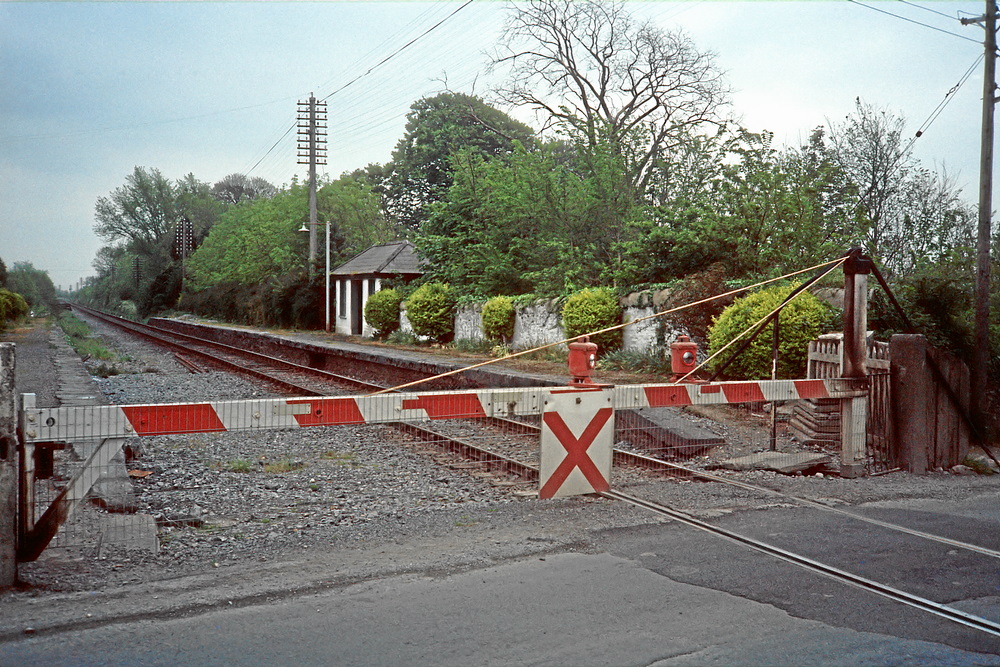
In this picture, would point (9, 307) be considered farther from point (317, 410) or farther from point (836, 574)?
point (836, 574)

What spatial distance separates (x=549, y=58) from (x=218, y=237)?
39169 mm

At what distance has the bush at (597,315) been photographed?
55.6 ft

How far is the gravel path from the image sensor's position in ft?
14.9

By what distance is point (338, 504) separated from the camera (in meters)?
6.10

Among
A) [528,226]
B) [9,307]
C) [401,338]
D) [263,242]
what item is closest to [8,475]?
[528,226]

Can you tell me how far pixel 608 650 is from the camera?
3.31 m

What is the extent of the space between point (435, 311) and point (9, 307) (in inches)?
868

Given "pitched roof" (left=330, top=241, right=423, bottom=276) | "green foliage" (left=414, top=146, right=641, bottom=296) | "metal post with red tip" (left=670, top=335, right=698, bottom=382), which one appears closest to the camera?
"metal post with red tip" (left=670, top=335, right=698, bottom=382)

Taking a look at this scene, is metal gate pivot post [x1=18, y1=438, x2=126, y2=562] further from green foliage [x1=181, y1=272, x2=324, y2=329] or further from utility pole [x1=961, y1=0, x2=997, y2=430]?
green foliage [x1=181, y1=272, x2=324, y2=329]

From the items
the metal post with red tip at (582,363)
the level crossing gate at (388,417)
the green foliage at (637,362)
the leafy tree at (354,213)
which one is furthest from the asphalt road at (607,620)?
the leafy tree at (354,213)

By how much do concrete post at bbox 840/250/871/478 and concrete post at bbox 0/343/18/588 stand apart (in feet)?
20.0

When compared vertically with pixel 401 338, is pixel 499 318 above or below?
above

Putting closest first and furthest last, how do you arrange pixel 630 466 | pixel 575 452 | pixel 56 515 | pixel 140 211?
pixel 56 515 < pixel 575 452 < pixel 630 466 < pixel 140 211

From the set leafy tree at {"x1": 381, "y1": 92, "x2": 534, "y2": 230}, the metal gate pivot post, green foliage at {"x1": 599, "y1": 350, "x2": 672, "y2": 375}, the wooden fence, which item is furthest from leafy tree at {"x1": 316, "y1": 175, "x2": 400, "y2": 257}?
the metal gate pivot post
